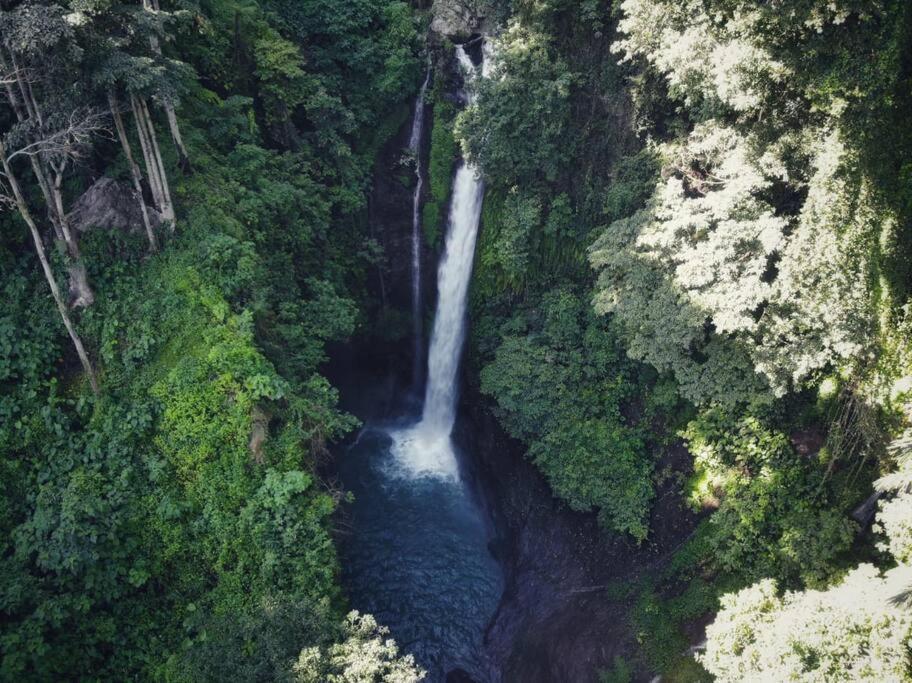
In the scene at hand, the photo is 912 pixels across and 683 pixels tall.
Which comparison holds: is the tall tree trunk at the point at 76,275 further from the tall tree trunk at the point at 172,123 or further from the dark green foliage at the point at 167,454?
the tall tree trunk at the point at 172,123

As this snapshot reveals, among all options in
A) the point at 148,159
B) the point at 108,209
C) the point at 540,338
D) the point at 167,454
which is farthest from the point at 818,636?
the point at 108,209

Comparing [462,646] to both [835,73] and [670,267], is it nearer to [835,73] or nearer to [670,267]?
[670,267]

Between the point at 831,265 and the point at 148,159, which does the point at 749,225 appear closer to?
the point at 831,265

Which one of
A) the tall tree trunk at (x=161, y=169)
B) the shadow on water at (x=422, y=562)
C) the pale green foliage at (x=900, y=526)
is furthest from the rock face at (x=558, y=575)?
the tall tree trunk at (x=161, y=169)

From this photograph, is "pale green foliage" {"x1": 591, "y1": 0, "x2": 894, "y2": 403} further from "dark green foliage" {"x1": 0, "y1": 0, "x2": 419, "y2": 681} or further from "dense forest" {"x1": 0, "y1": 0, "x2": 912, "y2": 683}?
"dark green foliage" {"x1": 0, "y1": 0, "x2": 419, "y2": 681}

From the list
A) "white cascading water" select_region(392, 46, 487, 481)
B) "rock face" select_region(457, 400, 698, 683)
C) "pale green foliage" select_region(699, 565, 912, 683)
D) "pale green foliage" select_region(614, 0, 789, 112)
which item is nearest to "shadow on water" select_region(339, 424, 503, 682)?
"rock face" select_region(457, 400, 698, 683)

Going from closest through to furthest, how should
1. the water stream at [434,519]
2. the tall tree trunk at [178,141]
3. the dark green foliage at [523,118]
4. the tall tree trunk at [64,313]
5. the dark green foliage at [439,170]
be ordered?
1. the tall tree trunk at [64,313]
2. the tall tree trunk at [178,141]
3. the water stream at [434,519]
4. the dark green foliage at [523,118]
5. the dark green foliage at [439,170]
